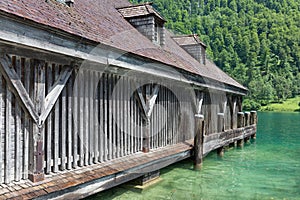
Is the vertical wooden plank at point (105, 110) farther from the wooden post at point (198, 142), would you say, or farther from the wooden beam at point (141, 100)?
the wooden post at point (198, 142)

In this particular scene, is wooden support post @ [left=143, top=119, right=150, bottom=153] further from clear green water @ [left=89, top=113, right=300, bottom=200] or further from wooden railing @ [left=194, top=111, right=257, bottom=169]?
wooden railing @ [left=194, top=111, right=257, bottom=169]

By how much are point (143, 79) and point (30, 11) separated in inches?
174

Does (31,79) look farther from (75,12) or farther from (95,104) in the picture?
(75,12)

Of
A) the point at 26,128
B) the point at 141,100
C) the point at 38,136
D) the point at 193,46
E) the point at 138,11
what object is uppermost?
the point at 138,11

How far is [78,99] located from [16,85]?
1.73 metres

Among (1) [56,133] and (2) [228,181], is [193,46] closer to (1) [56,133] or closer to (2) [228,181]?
(2) [228,181]

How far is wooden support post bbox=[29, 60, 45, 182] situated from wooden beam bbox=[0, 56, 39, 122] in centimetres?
17

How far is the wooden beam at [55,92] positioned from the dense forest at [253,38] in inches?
3359

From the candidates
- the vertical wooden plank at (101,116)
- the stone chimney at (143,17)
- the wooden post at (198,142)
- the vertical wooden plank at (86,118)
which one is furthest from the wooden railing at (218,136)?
the vertical wooden plank at (86,118)

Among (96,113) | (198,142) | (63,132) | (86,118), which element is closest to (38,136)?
(63,132)

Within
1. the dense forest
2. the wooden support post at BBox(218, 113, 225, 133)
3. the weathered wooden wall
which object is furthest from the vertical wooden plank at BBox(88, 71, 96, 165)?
the dense forest

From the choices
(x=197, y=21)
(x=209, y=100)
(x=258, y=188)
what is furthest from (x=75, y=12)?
(x=197, y=21)

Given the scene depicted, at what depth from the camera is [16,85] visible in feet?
17.6

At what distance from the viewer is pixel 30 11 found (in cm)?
557
